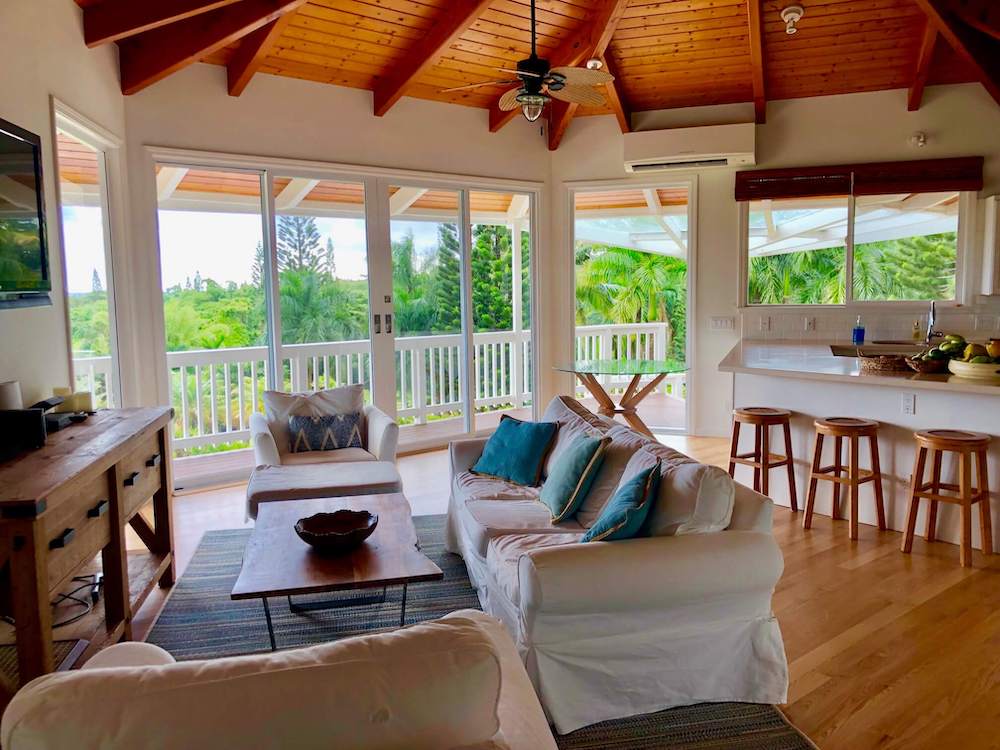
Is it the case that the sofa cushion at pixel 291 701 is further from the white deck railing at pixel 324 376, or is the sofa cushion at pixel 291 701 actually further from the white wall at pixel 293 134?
the white wall at pixel 293 134

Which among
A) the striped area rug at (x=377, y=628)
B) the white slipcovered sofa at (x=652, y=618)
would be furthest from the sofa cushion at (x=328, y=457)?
the white slipcovered sofa at (x=652, y=618)

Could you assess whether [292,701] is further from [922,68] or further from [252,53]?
[922,68]

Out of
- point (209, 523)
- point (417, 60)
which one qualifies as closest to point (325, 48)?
point (417, 60)

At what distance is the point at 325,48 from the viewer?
5266 mm

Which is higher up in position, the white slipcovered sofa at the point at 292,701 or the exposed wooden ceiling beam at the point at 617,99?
the exposed wooden ceiling beam at the point at 617,99

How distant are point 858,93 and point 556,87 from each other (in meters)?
3.48

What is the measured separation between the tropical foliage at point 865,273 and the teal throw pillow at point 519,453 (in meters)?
3.64

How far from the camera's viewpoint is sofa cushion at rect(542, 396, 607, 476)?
347cm

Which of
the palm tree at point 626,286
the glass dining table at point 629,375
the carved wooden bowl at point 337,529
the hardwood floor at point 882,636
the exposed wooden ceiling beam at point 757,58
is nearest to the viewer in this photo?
the hardwood floor at point 882,636

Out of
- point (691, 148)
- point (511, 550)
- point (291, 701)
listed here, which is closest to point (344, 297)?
point (691, 148)

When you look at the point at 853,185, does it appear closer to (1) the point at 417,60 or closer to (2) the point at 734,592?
(1) the point at 417,60

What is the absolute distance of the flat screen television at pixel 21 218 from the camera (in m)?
2.99

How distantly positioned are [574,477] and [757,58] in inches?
158

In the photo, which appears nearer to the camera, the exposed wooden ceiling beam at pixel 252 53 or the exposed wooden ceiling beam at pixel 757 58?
the exposed wooden ceiling beam at pixel 252 53
